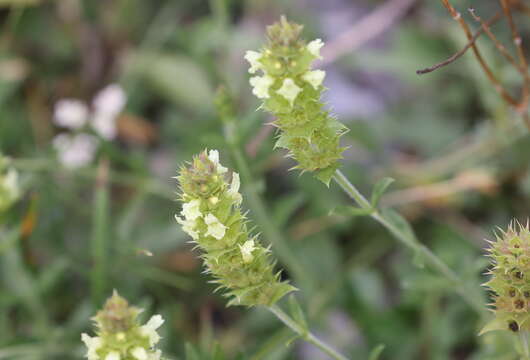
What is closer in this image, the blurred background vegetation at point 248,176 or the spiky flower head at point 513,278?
the spiky flower head at point 513,278

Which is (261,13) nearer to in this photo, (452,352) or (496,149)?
(496,149)

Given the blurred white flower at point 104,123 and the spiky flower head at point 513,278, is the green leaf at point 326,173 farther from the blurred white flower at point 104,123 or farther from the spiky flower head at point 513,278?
the blurred white flower at point 104,123

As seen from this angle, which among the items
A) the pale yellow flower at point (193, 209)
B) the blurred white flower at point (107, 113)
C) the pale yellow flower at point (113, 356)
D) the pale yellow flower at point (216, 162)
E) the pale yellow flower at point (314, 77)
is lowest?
the pale yellow flower at point (113, 356)

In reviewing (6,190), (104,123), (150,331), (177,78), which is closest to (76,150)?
(104,123)

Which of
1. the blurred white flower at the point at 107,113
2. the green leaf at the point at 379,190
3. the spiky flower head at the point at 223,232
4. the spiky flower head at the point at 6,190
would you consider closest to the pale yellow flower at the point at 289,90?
the spiky flower head at the point at 223,232

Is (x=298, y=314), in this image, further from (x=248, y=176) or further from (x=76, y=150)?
(x=76, y=150)

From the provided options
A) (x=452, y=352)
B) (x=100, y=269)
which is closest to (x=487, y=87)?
(x=452, y=352)
